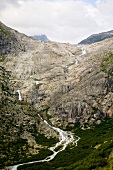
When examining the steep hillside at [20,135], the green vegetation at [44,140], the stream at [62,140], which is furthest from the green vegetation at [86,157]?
the green vegetation at [44,140]

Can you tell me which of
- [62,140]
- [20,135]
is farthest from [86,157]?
[62,140]

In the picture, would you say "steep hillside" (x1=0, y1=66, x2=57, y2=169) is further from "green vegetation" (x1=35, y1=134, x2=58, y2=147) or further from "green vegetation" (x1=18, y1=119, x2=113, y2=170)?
"green vegetation" (x1=18, y1=119, x2=113, y2=170)

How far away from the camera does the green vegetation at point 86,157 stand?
205ft

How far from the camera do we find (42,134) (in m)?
175

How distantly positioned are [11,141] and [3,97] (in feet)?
157

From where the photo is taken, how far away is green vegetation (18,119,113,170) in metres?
62.4

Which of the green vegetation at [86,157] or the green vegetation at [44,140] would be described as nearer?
the green vegetation at [86,157]

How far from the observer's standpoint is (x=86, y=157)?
81750 mm

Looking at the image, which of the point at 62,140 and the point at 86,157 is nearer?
the point at 86,157

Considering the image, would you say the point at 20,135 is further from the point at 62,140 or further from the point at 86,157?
the point at 86,157

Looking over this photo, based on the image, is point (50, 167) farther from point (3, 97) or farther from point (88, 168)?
point (3, 97)

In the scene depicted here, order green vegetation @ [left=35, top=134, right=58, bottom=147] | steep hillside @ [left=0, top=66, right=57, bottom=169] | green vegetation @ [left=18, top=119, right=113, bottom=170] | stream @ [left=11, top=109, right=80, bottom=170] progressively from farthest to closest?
green vegetation @ [left=35, top=134, right=58, bottom=147] → stream @ [left=11, top=109, right=80, bottom=170] → steep hillside @ [left=0, top=66, right=57, bottom=169] → green vegetation @ [left=18, top=119, right=113, bottom=170]

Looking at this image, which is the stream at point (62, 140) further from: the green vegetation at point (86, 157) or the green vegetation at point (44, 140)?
the green vegetation at point (86, 157)

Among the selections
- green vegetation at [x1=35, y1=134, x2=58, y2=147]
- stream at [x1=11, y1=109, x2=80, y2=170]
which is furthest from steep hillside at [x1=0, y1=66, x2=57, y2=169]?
stream at [x1=11, y1=109, x2=80, y2=170]
